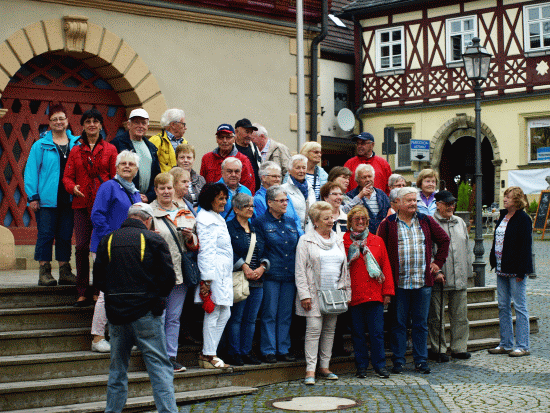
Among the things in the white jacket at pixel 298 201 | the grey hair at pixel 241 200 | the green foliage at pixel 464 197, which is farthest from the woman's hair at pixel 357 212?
the green foliage at pixel 464 197

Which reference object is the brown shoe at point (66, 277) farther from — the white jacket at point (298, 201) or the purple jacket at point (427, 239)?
the purple jacket at point (427, 239)

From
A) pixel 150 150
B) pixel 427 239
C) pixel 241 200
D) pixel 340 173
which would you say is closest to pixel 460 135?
pixel 340 173

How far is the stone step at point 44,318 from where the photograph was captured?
819 centimetres

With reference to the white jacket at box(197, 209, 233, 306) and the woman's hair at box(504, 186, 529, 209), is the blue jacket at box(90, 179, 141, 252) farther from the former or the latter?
the woman's hair at box(504, 186, 529, 209)

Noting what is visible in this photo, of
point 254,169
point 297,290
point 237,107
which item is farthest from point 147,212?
point 237,107

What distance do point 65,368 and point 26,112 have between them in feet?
18.8

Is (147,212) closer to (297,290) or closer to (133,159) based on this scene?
(133,159)

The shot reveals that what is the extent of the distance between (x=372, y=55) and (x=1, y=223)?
25562mm

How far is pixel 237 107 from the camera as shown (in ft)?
46.1

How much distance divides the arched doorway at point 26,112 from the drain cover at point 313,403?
590 cm

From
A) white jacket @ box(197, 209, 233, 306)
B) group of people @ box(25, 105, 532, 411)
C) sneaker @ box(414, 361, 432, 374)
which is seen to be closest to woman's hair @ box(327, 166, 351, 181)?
group of people @ box(25, 105, 532, 411)

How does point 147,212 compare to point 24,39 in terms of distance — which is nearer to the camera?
point 147,212

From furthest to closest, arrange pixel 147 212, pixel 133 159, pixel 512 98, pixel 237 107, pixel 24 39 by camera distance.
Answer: pixel 512 98
pixel 237 107
pixel 24 39
pixel 133 159
pixel 147 212

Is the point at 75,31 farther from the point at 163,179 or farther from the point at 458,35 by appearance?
the point at 458,35
